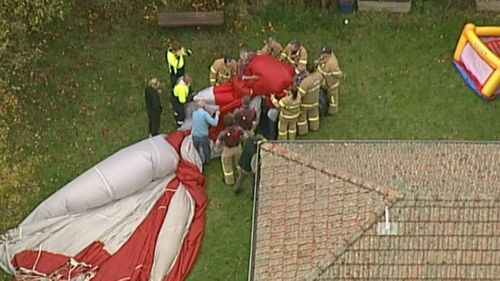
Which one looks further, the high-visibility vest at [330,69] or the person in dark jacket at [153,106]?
the high-visibility vest at [330,69]

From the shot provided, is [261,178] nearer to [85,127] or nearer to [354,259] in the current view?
[354,259]

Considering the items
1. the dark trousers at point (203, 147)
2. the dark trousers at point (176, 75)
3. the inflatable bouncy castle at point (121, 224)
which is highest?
the dark trousers at point (176, 75)

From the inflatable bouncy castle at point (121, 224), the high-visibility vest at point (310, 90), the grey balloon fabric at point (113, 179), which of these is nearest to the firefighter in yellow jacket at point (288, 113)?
the high-visibility vest at point (310, 90)

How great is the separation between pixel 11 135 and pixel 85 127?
1.40m

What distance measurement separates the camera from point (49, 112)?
18.4 m

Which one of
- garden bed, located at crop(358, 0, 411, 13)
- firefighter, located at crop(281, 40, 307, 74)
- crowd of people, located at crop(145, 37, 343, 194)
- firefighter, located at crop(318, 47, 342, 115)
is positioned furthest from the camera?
garden bed, located at crop(358, 0, 411, 13)

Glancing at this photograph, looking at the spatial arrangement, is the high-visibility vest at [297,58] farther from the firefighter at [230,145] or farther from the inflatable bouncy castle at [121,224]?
the inflatable bouncy castle at [121,224]

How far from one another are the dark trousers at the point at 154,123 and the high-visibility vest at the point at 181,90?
54 cm

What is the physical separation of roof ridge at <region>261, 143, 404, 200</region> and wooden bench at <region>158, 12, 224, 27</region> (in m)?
7.11

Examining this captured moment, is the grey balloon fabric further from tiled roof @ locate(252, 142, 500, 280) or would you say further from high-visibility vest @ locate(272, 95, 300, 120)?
tiled roof @ locate(252, 142, 500, 280)

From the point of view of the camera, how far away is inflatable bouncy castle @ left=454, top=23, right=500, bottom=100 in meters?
Result: 17.7

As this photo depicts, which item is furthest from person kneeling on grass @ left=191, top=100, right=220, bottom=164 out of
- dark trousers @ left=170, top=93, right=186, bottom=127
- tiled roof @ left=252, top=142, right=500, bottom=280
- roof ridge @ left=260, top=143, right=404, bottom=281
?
roof ridge @ left=260, top=143, right=404, bottom=281

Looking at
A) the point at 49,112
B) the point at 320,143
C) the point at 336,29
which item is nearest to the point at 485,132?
the point at 336,29

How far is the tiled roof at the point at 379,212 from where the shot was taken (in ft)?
36.1
